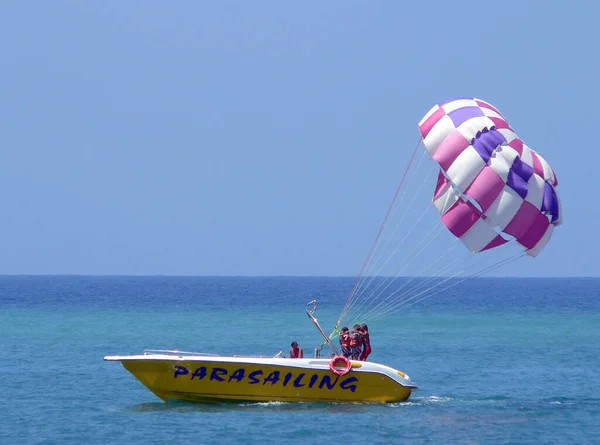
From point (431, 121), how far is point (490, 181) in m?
1.95

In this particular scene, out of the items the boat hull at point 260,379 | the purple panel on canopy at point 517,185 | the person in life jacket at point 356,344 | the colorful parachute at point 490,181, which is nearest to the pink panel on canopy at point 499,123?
the colorful parachute at point 490,181

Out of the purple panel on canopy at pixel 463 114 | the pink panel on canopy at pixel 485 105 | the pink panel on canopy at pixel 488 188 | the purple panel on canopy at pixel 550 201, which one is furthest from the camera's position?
the pink panel on canopy at pixel 485 105

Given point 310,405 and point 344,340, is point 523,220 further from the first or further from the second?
point 310,405

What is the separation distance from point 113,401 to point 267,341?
1590 centimetres

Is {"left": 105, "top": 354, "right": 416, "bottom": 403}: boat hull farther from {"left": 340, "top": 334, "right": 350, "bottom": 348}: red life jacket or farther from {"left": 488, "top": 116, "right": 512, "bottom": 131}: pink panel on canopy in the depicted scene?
{"left": 488, "top": 116, "right": 512, "bottom": 131}: pink panel on canopy

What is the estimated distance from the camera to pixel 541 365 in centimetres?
3012

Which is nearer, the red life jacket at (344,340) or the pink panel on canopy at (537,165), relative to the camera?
the pink panel on canopy at (537,165)

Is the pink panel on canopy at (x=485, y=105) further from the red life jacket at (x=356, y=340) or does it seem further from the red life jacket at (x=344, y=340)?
the red life jacket at (x=344, y=340)

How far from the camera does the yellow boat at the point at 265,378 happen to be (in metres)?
19.6

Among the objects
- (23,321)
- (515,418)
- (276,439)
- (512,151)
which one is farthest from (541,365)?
(23,321)

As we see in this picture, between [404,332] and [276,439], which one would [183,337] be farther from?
[276,439]

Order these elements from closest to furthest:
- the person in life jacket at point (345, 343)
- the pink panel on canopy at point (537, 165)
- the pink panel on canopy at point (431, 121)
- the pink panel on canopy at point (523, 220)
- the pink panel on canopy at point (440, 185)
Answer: the pink panel on canopy at point (523, 220) < the pink panel on canopy at point (537, 165) < the person in life jacket at point (345, 343) < the pink panel on canopy at point (431, 121) < the pink panel on canopy at point (440, 185)

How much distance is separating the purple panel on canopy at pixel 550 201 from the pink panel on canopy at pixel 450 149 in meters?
1.67

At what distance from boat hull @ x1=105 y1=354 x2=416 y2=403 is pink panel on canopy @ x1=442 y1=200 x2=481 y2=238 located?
2.93 meters
